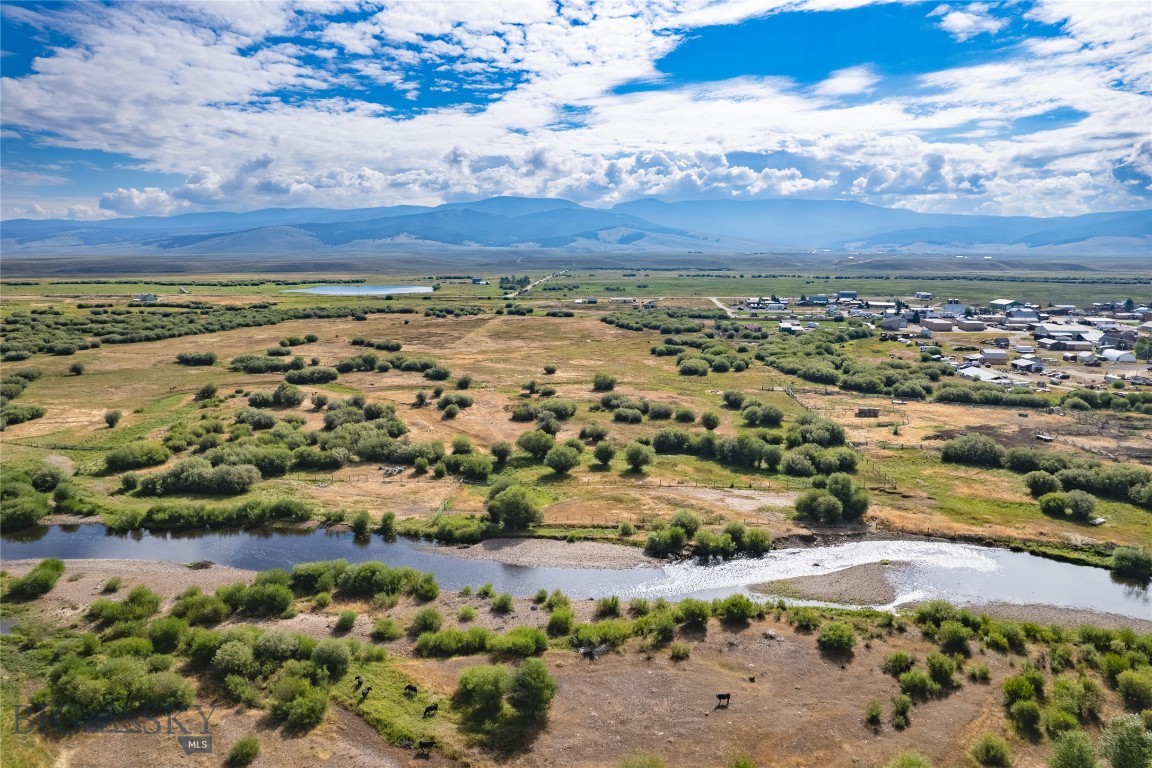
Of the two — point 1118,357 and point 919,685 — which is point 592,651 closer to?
point 919,685

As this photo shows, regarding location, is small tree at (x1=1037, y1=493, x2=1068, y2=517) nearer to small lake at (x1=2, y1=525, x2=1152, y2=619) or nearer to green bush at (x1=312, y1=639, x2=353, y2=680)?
small lake at (x1=2, y1=525, x2=1152, y2=619)

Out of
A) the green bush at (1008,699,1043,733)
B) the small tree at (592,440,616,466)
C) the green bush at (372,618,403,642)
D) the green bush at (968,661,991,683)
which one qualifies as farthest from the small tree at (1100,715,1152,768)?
the small tree at (592,440,616,466)

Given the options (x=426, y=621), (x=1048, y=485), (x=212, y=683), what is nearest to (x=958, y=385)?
(x=1048, y=485)

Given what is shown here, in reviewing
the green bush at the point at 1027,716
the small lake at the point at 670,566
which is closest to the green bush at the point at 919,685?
the green bush at the point at 1027,716

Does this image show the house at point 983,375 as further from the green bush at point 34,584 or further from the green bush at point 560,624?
the green bush at point 34,584

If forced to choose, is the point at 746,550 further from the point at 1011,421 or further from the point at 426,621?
the point at 1011,421

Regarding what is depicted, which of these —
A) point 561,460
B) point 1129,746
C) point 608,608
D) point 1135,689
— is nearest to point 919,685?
point 1129,746
